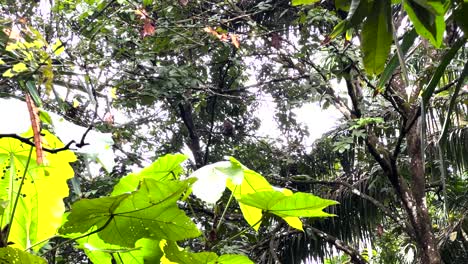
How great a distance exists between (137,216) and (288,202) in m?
0.15

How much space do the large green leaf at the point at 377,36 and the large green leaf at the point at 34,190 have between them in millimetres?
532

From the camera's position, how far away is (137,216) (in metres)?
0.47

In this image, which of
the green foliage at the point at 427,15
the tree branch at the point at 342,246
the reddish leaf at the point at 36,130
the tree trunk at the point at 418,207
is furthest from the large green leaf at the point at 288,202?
the tree branch at the point at 342,246

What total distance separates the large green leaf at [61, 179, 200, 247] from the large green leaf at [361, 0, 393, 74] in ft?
1.65

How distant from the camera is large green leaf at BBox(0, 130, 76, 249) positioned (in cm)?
52

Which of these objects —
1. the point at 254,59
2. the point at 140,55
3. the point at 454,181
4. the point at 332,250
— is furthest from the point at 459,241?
the point at 140,55

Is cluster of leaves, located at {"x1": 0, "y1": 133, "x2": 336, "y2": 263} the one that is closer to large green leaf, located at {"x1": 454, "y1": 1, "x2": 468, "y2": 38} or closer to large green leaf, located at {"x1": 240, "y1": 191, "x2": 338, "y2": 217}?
large green leaf, located at {"x1": 240, "y1": 191, "x2": 338, "y2": 217}

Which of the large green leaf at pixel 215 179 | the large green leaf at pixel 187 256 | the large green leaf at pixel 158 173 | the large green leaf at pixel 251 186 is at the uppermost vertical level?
the large green leaf at pixel 158 173

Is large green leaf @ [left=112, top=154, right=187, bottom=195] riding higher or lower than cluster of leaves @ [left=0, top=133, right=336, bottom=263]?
higher

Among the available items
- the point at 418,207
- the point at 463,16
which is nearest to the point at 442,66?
the point at 463,16

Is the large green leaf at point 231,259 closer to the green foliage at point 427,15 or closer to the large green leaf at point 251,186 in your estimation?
the large green leaf at point 251,186

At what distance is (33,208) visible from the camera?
53cm

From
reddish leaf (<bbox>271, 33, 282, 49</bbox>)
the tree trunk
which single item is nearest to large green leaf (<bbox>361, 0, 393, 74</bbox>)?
→ the tree trunk

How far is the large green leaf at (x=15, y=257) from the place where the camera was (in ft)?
1.26
